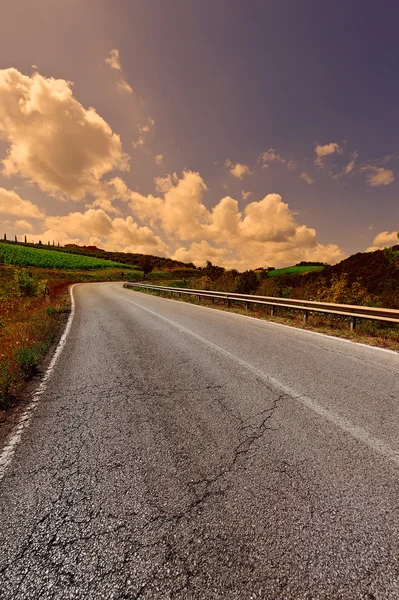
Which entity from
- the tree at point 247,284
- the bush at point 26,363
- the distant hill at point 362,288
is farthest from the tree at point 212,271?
the bush at point 26,363

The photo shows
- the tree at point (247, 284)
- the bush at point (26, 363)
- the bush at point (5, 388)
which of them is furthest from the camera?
the tree at point (247, 284)

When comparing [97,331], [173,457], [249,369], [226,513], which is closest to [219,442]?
[173,457]

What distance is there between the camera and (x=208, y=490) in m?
2.08

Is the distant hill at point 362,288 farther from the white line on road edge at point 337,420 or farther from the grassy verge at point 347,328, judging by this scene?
the white line on road edge at point 337,420

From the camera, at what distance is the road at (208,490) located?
1472mm

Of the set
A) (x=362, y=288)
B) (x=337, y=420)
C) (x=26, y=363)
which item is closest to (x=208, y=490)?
(x=337, y=420)

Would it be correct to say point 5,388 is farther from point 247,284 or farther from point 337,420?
point 247,284

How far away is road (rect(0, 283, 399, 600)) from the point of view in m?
1.47

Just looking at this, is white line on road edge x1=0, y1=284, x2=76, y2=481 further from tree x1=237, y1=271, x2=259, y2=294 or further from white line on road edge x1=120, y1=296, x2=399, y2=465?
tree x1=237, y1=271, x2=259, y2=294

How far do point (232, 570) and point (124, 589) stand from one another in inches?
24.0

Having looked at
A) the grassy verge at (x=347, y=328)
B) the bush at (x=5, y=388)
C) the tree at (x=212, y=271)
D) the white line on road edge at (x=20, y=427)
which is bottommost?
the white line on road edge at (x=20, y=427)

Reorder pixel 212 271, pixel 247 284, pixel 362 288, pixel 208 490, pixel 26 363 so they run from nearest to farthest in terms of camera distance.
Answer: pixel 208 490, pixel 26 363, pixel 362 288, pixel 247 284, pixel 212 271

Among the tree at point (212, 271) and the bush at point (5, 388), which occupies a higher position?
the tree at point (212, 271)

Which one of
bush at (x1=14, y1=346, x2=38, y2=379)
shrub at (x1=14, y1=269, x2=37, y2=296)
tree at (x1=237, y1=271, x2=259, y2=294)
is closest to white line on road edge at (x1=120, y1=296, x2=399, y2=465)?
bush at (x1=14, y1=346, x2=38, y2=379)
